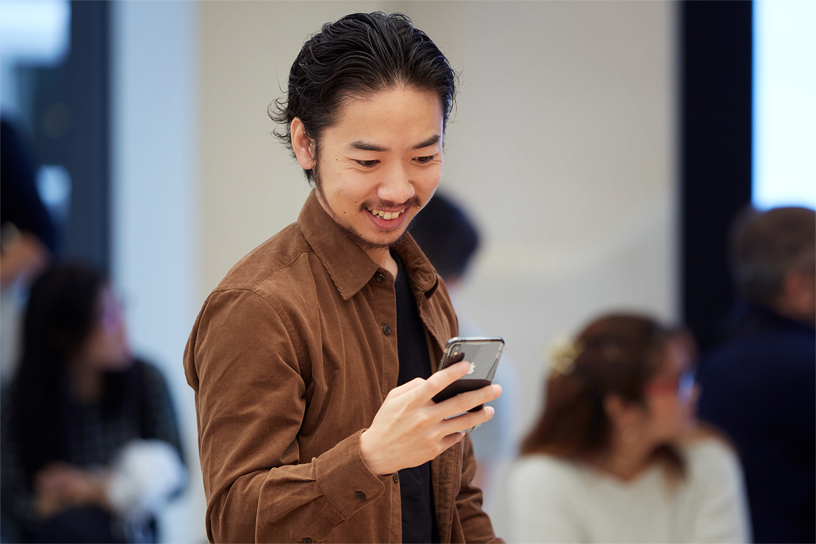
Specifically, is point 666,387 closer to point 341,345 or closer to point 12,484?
point 341,345

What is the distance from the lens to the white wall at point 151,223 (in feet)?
7.11

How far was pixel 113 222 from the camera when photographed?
2.70m

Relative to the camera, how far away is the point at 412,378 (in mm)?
946

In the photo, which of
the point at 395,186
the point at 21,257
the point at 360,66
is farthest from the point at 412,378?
the point at 21,257

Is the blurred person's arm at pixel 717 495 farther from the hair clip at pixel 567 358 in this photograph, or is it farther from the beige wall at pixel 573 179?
the beige wall at pixel 573 179

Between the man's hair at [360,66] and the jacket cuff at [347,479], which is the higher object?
the man's hair at [360,66]

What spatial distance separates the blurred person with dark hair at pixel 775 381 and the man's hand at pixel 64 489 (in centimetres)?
167

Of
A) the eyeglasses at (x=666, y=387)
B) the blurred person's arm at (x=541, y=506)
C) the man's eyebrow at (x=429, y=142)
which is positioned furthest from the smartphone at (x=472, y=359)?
the eyeglasses at (x=666, y=387)

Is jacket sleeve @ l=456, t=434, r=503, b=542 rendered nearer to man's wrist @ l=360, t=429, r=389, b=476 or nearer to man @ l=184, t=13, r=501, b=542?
man @ l=184, t=13, r=501, b=542

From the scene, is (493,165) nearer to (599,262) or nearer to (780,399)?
(599,262)

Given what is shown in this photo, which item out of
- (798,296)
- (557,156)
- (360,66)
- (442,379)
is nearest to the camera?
(442,379)

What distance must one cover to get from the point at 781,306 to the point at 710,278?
0.95 m

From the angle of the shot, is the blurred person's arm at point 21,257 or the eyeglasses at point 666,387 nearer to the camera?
the eyeglasses at point 666,387

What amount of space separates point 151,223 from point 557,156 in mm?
1417
